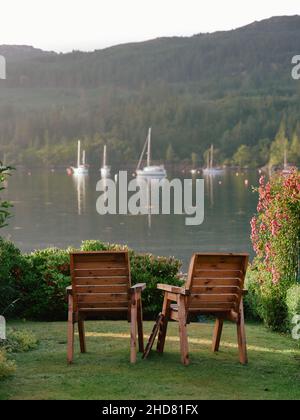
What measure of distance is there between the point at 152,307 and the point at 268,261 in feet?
5.73

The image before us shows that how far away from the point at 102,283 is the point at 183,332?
86 cm

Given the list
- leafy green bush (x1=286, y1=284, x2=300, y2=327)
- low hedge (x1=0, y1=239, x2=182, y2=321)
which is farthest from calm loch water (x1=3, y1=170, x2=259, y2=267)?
leafy green bush (x1=286, y1=284, x2=300, y2=327)

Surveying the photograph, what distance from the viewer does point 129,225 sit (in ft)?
286

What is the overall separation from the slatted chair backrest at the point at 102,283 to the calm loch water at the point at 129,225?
45852 millimetres

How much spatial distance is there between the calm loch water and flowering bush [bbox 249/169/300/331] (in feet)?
141

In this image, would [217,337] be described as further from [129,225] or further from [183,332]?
[129,225]

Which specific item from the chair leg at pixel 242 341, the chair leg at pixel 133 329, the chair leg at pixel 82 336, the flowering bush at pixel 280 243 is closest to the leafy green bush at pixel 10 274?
the chair leg at pixel 82 336

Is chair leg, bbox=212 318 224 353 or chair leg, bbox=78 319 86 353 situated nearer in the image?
chair leg, bbox=78 319 86 353

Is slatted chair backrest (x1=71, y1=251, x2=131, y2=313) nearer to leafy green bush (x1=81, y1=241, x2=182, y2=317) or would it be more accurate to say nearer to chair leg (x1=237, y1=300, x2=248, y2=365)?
chair leg (x1=237, y1=300, x2=248, y2=365)

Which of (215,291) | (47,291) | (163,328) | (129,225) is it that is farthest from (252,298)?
(129,225)

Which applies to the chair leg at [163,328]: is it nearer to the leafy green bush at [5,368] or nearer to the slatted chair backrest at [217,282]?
the slatted chair backrest at [217,282]

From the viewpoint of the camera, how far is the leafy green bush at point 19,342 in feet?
27.1

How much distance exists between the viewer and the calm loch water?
68625 millimetres

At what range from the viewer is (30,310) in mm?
11258
